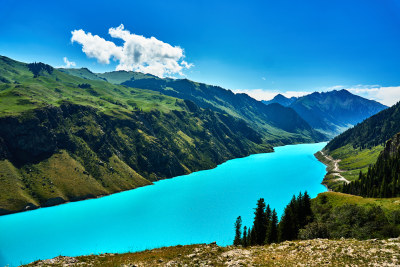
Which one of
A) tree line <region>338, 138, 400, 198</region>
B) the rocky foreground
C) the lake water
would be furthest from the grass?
tree line <region>338, 138, 400, 198</region>

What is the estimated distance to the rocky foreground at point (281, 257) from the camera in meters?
24.4

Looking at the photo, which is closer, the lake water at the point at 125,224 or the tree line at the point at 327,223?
the tree line at the point at 327,223

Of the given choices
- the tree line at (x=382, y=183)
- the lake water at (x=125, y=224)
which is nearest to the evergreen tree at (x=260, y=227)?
the lake water at (x=125, y=224)

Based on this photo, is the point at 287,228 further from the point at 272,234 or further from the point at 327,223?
the point at 327,223

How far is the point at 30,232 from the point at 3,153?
10276 centimetres

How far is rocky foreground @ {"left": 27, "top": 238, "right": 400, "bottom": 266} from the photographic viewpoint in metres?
24.4

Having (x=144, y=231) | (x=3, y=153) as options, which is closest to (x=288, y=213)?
(x=144, y=231)

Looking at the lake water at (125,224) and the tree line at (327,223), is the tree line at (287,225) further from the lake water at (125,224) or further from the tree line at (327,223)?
the lake water at (125,224)

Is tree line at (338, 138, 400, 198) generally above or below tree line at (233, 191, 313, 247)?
above

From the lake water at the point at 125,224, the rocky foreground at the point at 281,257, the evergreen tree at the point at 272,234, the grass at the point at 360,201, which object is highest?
the grass at the point at 360,201

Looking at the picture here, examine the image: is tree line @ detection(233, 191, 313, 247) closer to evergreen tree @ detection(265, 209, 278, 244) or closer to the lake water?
evergreen tree @ detection(265, 209, 278, 244)

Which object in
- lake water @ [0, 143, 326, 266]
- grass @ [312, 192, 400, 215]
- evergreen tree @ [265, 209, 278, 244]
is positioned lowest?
lake water @ [0, 143, 326, 266]

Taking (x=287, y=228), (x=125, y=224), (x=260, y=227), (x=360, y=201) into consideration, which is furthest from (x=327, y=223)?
(x=125, y=224)

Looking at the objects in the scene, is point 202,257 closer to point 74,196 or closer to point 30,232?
point 30,232
